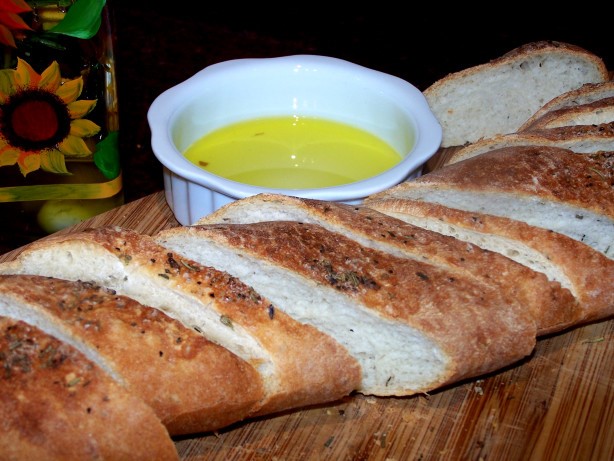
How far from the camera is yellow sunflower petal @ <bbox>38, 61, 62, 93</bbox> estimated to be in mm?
2910

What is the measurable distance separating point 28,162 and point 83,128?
0.69 ft

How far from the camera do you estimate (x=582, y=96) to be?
358 cm

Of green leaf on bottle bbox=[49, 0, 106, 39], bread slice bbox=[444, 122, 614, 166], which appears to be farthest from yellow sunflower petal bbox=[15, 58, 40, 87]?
bread slice bbox=[444, 122, 614, 166]

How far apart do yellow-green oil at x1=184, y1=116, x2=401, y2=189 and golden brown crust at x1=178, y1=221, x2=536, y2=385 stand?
0.58 meters

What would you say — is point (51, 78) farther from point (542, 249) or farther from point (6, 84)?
point (542, 249)

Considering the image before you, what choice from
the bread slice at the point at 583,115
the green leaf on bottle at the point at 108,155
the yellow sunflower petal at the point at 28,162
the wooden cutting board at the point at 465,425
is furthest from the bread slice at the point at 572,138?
the yellow sunflower petal at the point at 28,162

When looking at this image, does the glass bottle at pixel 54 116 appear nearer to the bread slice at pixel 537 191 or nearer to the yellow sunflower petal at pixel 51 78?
the yellow sunflower petal at pixel 51 78

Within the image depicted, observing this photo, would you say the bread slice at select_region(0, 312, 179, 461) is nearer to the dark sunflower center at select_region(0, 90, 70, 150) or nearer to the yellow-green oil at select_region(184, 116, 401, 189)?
the dark sunflower center at select_region(0, 90, 70, 150)

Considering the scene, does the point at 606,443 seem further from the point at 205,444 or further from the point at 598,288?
the point at 205,444

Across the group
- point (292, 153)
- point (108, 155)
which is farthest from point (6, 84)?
point (292, 153)

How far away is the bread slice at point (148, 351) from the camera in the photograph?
2.25m

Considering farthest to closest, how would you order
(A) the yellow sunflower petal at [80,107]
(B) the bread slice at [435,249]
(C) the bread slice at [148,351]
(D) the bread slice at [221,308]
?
(A) the yellow sunflower petal at [80,107] < (B) the bread slice at [435,249] < (D) the bread slice at [221,308] < (C) the bread slice at [148,351]

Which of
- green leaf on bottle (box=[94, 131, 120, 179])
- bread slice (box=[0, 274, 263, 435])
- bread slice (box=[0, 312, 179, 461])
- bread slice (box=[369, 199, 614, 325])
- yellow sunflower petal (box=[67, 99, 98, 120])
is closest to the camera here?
bread slice (box=[0, 312, 179, 461])

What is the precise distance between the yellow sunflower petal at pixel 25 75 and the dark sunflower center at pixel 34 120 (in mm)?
31
